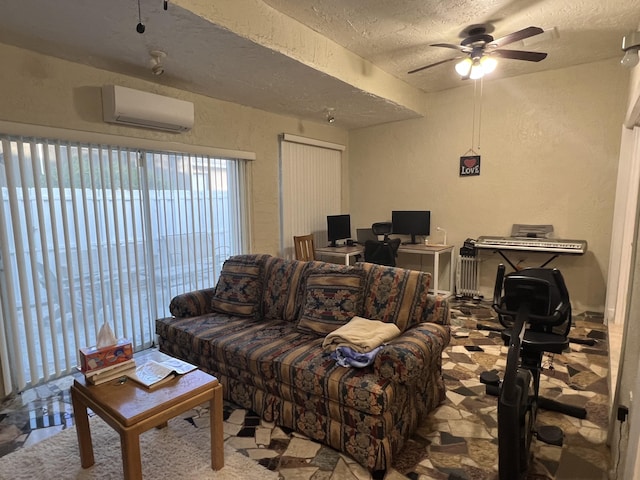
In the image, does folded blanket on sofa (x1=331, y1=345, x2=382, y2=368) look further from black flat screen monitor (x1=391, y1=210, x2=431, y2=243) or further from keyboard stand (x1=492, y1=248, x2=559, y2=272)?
black flat screen monitor (x1=391, y1=210, x2=431, y2=243)

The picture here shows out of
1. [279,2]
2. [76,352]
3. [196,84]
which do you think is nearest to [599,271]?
[279,2]

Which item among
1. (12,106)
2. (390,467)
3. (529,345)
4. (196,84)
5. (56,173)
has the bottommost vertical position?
(390,467)

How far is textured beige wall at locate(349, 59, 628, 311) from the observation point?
12.6 feet

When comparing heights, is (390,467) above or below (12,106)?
below

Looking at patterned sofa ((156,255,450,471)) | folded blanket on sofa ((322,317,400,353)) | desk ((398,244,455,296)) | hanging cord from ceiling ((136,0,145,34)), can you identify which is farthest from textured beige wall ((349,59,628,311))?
hanging cord from ceiling ((136,0,145,34))

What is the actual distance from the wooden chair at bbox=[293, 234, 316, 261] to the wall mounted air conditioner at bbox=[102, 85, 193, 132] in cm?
194

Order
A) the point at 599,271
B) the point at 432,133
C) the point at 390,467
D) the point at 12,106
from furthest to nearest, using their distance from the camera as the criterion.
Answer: the point at 432,133, the point at 599,271, the point at 12,106, the point at 390,467

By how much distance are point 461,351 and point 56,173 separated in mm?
3553

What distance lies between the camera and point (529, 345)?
2086 mm

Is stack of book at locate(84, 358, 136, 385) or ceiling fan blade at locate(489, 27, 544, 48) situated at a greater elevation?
ceiling fan blade at locate(489, 27, 544, 48)

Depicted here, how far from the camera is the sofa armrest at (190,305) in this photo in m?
2.92

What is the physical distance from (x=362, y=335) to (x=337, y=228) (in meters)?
3.18

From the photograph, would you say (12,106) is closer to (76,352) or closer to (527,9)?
(76,352)

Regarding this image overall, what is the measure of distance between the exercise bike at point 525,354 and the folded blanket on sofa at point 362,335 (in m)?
0.63
